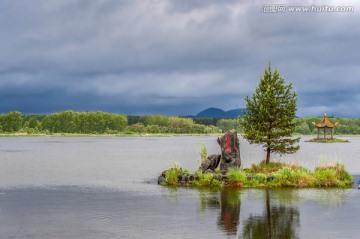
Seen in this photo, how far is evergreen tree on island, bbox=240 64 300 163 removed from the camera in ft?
129

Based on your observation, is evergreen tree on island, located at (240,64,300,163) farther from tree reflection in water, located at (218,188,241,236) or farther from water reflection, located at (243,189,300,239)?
water reflection, located at (243,189,300,239)

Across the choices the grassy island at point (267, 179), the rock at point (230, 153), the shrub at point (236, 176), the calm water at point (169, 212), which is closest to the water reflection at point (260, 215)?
the calm water at point (169, 212)

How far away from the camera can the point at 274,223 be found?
20125 millimetres

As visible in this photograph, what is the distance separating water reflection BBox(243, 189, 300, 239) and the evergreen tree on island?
15.0 m

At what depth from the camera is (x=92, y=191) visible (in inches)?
1287

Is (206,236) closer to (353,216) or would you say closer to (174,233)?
(174,233)

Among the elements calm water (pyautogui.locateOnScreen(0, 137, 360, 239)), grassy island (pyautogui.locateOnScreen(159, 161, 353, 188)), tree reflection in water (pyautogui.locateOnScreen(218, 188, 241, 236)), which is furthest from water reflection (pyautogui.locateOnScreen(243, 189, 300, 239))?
grassy island (pyautogui.locateOnScreen(159, 161, 353, 188))

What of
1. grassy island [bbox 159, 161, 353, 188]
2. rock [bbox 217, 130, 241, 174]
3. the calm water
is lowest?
the calm water

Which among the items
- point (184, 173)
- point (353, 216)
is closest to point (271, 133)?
point (184, 173)

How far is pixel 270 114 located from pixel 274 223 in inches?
812

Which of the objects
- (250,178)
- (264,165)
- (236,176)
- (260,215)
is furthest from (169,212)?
(264,165)

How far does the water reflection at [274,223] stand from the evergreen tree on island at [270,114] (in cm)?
1497

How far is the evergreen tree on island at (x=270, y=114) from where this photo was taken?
39.5 meters

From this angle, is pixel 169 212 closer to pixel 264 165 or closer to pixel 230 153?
pixel 230 153
